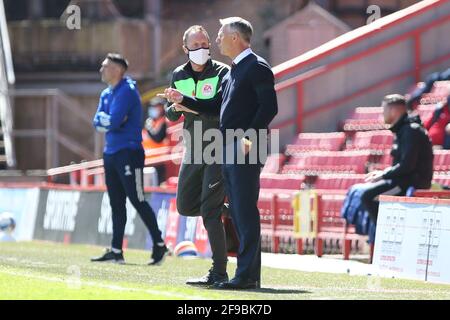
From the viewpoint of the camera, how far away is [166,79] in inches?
1206

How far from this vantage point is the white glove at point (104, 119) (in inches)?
593

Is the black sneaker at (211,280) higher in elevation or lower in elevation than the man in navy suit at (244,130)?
lower

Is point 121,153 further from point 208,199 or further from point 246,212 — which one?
point 246,212

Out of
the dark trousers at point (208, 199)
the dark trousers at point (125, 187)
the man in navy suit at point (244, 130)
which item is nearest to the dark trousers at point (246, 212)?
the man in navy suit at point (244, 130)

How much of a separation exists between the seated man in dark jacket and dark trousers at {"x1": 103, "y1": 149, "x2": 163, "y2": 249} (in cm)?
228

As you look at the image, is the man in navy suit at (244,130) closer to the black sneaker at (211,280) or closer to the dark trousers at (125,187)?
the black sneaker at (211,280)

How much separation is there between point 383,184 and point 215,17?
1626cm

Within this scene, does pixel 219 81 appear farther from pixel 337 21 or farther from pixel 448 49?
pixel 337 21

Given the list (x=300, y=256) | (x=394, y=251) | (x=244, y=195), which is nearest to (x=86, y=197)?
(x=300, y=256)

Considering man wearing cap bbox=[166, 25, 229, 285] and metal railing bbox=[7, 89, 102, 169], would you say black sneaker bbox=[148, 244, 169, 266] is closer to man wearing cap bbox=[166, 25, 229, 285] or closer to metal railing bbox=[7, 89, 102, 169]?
man wearing cap bbox=[166, 25, 229, 285]

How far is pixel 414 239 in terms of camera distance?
519 inches

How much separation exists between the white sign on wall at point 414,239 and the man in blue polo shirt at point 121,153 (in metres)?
Result: 2.51

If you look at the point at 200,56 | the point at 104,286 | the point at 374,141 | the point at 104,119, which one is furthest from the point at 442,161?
the point at 104,286
